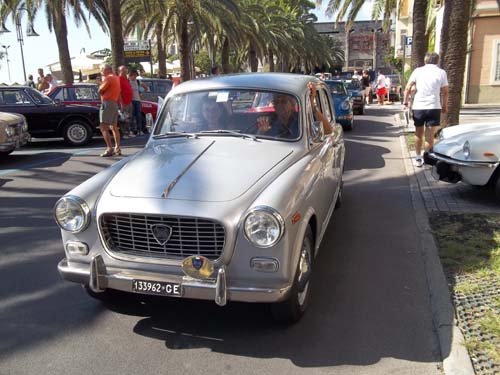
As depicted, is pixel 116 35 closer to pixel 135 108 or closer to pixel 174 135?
pixel 135 108

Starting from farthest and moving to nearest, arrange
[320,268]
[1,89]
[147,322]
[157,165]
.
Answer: [1,89], [320,268], [157,165], [147,322]

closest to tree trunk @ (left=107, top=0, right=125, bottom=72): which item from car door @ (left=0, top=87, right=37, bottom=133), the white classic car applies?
car door @ (left=0, top=87, right=37, bottom=133)

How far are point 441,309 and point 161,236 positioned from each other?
2.20 meters

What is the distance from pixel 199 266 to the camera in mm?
3189

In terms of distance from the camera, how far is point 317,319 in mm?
3748

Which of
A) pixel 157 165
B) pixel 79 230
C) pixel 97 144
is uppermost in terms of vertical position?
pixel 157 165

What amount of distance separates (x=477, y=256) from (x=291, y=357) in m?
2.43

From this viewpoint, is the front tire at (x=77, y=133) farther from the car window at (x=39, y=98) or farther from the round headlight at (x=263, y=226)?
the round headlight at (x=263, y=226)

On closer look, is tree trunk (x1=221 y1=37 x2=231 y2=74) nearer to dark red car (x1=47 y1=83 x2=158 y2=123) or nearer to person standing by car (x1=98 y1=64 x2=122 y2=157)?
dark red car (x1=47 y1=83 x2=158 y2=123)

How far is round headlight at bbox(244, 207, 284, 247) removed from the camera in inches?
124

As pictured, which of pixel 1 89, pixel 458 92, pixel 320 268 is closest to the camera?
pixel 320 268

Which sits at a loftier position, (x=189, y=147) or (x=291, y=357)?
(x=189, y=147)

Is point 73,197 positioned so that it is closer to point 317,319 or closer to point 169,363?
point 169,363

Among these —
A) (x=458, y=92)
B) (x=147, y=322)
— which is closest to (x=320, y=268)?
(x=147, y=322)
